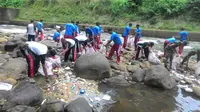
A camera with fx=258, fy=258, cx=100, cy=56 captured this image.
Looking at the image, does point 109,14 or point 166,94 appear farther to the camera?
point 109,14

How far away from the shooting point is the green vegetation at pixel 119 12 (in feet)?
78.5

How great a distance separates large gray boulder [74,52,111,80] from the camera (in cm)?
864

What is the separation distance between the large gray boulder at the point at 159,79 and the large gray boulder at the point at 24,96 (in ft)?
12.7

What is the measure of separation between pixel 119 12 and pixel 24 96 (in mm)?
21941

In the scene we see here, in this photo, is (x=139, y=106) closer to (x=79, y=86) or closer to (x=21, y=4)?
(x=79, y=86)

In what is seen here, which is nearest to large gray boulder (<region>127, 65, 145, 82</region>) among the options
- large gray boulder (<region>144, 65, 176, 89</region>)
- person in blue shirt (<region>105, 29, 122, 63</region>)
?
large gray boulder (<region>144, 65, 176, 89</region>)

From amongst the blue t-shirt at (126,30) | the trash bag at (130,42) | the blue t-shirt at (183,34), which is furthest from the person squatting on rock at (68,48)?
the blue t-shirt at (183,34)

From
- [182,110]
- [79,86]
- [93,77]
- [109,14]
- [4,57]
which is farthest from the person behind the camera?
[109,14]

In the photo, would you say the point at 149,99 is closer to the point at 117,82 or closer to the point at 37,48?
the point at 117,82

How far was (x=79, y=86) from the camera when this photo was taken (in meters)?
7.91

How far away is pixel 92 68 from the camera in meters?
8.64

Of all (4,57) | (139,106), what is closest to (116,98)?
(139,106)

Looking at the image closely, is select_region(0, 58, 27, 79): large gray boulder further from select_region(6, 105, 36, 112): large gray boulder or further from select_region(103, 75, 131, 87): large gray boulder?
select_region(103, 75, 131, 87): large gray boulder

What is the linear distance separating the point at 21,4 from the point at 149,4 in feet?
53.0
